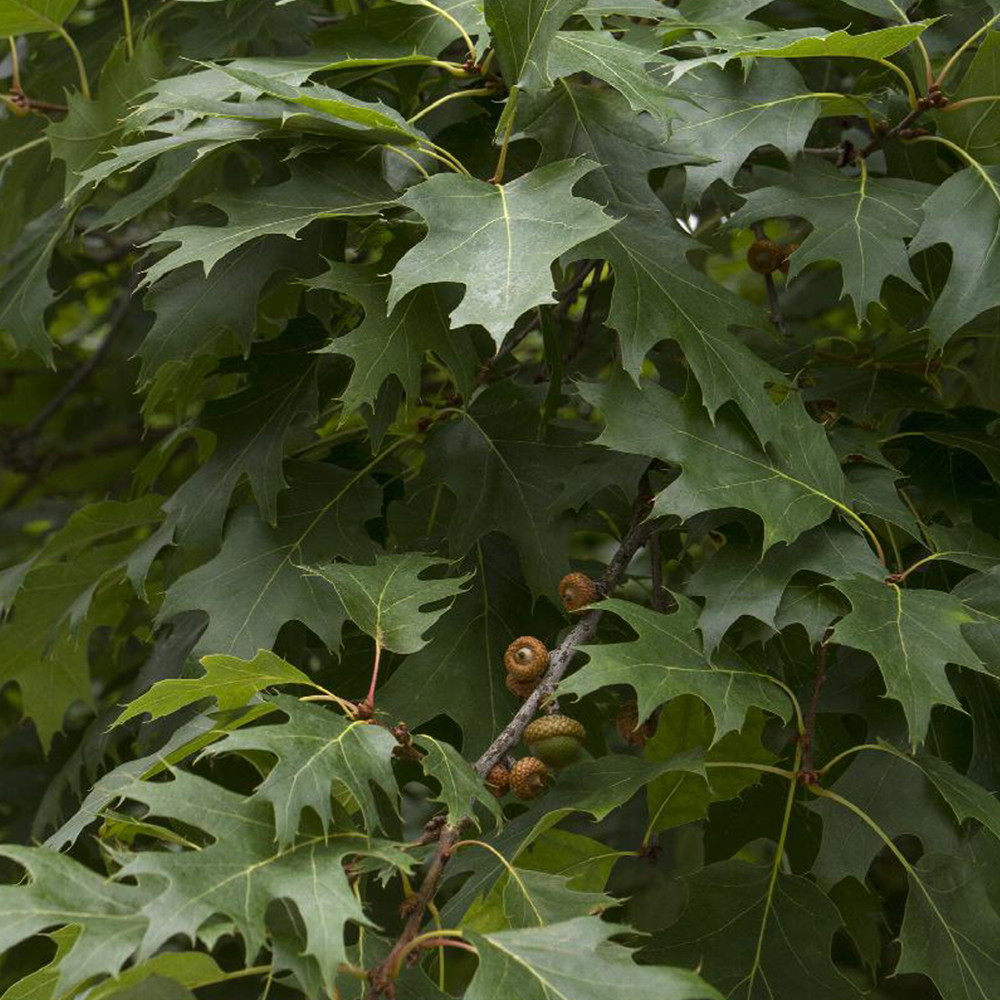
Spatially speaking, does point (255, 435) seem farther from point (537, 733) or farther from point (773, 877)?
point (773, 877)

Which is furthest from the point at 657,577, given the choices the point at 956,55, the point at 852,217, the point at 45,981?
the point at 45,981

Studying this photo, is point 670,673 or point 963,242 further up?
point 963,242

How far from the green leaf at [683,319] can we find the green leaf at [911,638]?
23 centimetres

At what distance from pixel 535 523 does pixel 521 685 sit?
268 mm

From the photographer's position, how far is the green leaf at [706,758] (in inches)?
74.2

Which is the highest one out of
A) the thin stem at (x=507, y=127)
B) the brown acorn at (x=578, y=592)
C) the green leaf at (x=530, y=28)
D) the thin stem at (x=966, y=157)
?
the green leaf at (x=530, y=28)

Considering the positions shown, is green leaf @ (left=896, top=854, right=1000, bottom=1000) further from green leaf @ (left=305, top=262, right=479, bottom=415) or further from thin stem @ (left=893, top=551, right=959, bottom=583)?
green leaf @ (left=305, top=262, right=479, bottom=415)

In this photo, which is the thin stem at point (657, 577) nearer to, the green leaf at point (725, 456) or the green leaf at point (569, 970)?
the green leaf at point (725, 456)

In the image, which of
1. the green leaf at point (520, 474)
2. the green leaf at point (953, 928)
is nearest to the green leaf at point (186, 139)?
the green leaf at point (520, 474)

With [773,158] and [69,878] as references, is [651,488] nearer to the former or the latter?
[773,158]

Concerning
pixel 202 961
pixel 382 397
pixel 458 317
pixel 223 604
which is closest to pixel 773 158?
pixel 382 397

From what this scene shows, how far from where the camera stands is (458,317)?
1.62m

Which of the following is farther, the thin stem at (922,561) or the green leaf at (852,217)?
the green leaf at (852,217)

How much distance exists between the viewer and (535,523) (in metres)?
2.05
